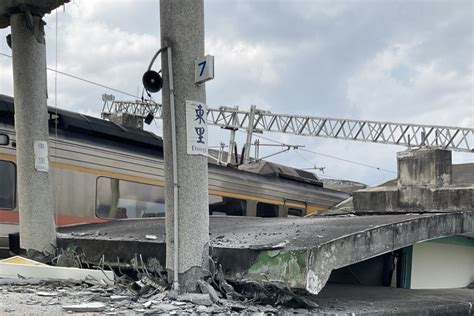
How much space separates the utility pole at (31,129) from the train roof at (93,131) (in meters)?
1.44

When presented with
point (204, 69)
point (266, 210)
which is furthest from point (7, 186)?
point (266, 210)

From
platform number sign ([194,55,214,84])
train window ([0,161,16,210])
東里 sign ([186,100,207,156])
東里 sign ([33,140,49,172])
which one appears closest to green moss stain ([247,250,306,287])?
東里 sign ([186,100,207,156])

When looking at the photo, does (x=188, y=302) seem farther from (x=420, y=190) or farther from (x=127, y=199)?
(x=420, y=190)

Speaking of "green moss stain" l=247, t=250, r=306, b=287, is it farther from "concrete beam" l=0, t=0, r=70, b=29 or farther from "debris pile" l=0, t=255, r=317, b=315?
"concrete beam" l=0, t=0, r=70, b=29

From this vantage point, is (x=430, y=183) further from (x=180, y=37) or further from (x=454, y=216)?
(x=180, y=37)

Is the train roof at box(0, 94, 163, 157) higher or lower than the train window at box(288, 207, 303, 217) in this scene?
higher

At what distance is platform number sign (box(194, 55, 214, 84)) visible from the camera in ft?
15.1

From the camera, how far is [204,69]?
4.66 m

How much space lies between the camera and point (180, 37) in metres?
4.81

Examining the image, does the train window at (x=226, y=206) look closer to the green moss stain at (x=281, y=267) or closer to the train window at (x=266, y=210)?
the train window at (x=266, y=210)

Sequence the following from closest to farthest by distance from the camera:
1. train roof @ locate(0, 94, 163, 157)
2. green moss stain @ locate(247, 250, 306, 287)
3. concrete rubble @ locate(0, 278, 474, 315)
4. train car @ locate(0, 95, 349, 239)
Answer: green moss stain @ locate(247, 250, 306, 287), concrete rubble @ locate(0, 278, 474, 315), train car @ locate(0, 95, 349, 239), train roof @ locate(0, 94, 163, 157)

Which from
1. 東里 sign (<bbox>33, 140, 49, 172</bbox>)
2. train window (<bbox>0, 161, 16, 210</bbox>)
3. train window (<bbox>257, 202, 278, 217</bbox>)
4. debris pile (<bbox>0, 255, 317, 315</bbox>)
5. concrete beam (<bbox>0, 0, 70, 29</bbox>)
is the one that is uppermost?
concrete beam (<bbox>0, 0, 70, 29</bbox>)

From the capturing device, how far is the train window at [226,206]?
11.1 m

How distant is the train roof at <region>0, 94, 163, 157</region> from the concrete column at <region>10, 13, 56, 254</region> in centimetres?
144
